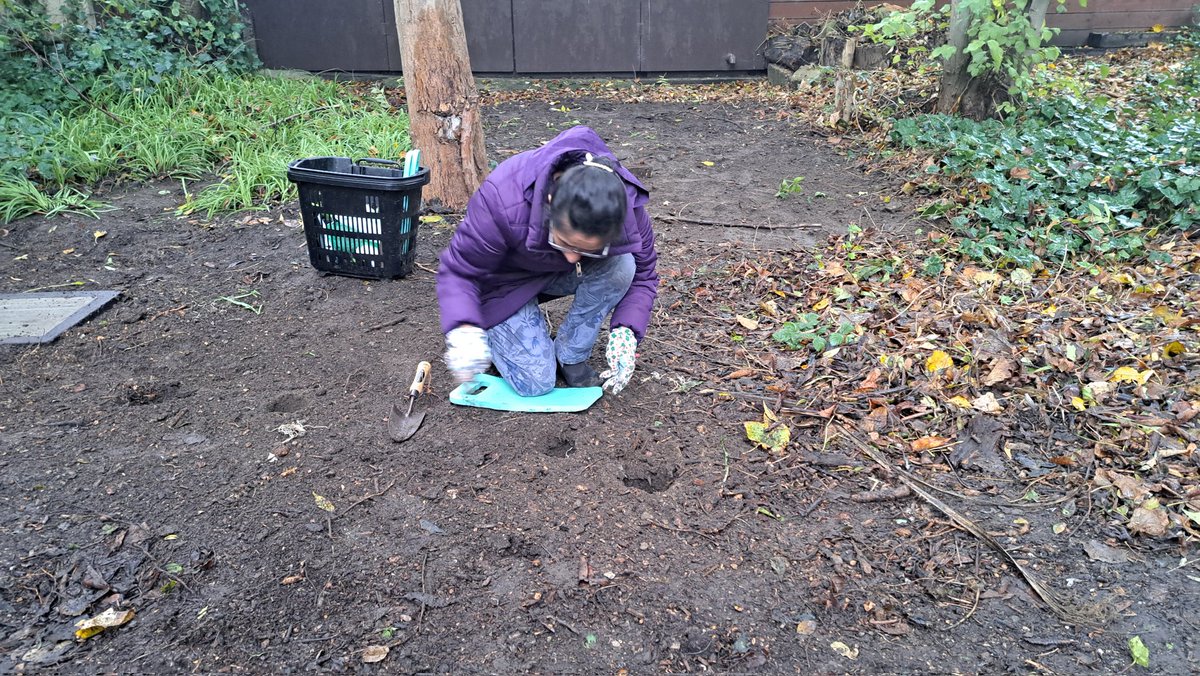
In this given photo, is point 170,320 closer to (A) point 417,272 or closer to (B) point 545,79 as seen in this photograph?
(A) point 417,272

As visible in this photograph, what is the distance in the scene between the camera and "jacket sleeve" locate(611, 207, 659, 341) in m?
2.74

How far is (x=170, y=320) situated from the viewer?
11.1 ft

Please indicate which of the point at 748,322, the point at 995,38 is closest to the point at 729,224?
the point at 748,322

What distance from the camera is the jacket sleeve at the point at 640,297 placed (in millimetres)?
2736

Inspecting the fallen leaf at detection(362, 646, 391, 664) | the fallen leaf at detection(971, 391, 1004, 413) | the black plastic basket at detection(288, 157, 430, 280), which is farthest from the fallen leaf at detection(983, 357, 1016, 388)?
the black plastic basket at detection(288, 157, 430, 280)

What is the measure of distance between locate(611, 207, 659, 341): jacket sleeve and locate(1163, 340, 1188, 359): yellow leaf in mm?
1972

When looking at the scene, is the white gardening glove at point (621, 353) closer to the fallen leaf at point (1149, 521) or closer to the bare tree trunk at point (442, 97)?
the fallen leaf at point (1149, 521)

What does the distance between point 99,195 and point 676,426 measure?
4.21m

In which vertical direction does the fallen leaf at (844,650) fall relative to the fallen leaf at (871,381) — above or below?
below

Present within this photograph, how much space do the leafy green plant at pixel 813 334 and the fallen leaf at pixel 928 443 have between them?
0.62m

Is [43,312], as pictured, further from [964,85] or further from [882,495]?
[964,85]

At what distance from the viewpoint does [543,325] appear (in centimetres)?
284

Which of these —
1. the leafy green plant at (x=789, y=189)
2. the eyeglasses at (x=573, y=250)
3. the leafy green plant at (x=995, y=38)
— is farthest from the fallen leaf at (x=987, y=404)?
the leafy green plant at (x=995, y=38)

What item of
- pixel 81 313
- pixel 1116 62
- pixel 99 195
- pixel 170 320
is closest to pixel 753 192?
pixel 170 320
